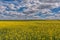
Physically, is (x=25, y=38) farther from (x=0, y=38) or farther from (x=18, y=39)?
(x=0, y=38)

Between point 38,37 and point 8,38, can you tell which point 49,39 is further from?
point 8,38

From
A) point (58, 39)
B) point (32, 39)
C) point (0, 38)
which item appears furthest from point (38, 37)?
point (0, 38)

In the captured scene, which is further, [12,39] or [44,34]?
[44,34]

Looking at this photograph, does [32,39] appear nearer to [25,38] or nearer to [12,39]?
[25,38]

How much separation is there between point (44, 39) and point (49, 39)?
208 millimetres

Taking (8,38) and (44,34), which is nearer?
(8,38)

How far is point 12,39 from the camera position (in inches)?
283

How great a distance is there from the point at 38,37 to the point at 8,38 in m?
1.11

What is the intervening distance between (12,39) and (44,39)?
1147mm

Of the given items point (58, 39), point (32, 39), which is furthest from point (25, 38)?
point (58, 39)

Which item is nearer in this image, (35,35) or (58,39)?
(58,39)

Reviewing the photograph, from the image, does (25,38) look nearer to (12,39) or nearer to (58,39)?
(12,39)

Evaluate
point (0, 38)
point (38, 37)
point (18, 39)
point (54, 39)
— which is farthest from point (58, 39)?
point (0, 38)

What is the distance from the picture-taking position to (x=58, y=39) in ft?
23.6
